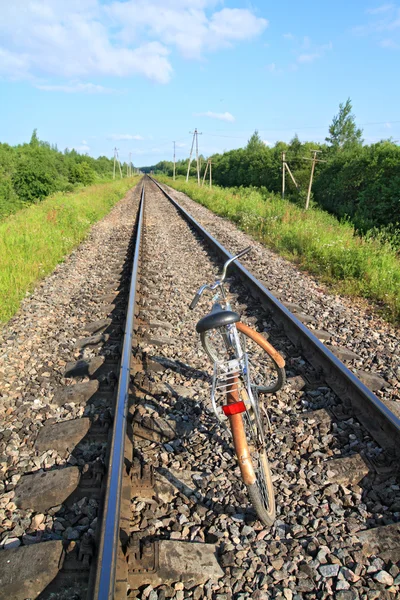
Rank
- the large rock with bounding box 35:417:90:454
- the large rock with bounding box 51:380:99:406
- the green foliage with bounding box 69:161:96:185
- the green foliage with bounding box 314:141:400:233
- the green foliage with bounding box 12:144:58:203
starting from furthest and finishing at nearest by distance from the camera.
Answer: the green foliage with bounding box 69:161:96:185 → the green foliage with bounding box 12:144:58:203 → the green foliage with bounding box 314:141:400:233 → the large rock with bounding box 51:380:99:406 → the large rock with bounding box 35:417:90:454

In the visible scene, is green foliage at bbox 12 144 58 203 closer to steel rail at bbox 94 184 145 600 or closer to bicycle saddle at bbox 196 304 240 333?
steel rail at bbox 94 184 145 600

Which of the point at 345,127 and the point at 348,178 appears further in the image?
the point at 345,127

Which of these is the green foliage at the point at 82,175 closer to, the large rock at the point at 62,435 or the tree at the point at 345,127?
the tree at the point at 345,127

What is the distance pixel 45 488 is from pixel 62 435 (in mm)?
543

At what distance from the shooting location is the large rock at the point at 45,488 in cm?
254

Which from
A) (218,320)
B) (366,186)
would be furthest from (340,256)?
(366,186)

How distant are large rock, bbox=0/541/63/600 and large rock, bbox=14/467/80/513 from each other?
1.15ft

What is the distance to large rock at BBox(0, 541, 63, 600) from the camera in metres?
1.99

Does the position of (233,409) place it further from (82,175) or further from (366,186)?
(82,175)

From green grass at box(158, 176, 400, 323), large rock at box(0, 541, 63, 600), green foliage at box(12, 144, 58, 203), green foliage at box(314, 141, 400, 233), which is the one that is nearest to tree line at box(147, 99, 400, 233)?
green foliage at box(314, 141, 400, 233)

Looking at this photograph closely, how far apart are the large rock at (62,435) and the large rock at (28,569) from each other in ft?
2.85

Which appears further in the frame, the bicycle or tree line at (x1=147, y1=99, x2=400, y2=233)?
tree line at (x1=147, y1=99, x2=400, y2=233)

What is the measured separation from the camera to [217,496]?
8.70 feet

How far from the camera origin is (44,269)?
826 centimetres
